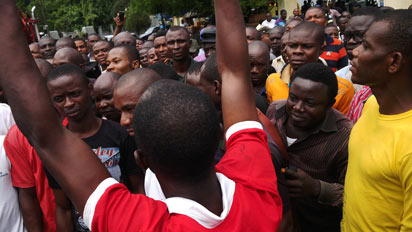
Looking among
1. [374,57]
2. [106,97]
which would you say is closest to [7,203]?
[106,97]

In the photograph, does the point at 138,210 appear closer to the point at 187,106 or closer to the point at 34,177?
the point at 187,106

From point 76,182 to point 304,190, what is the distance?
4.78ft

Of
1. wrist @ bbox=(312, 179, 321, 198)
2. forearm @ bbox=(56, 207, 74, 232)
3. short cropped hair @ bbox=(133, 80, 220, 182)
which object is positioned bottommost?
forearm @ bbox=(56, 207, 74, 232)

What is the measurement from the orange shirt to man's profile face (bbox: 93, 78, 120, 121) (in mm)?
1644

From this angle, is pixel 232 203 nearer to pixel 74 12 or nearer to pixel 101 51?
pixel 101 51

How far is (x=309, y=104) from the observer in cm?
264

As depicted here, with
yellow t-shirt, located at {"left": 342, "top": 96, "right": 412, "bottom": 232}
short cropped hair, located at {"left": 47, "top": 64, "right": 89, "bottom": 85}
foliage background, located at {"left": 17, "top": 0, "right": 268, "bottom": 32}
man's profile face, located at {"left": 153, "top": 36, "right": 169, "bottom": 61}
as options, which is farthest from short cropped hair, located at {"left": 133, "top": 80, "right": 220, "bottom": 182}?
foliage background, located at {"left": 17, "top": 0, "right": 268, "bottom": 32}

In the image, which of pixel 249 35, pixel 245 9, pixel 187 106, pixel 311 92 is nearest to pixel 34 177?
pixel 187 106

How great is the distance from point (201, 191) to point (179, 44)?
4.35 m

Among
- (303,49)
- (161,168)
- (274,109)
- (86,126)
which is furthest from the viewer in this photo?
(303,49)

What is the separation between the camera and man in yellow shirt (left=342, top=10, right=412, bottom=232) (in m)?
1.70

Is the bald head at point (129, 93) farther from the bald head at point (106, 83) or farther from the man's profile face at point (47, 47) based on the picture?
the man's profile face at point (47, 47)

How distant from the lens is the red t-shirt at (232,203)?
3.63 ft

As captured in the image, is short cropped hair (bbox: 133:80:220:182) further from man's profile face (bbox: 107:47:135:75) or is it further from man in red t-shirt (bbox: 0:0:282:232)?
man's profile face (bbox: 107:47:135:75)
